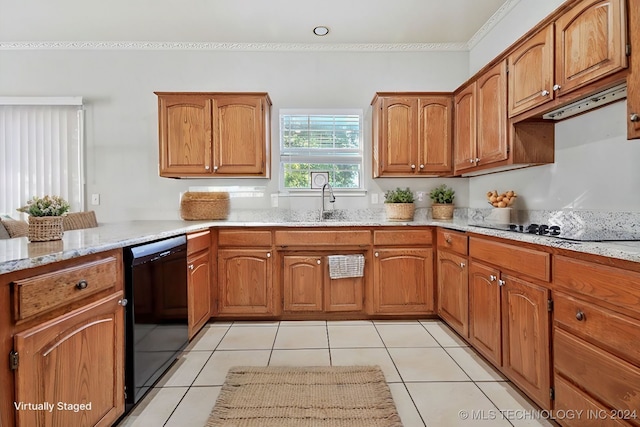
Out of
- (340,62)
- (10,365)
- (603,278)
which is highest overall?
(340,62)

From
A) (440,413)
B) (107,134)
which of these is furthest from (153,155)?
(440,413)

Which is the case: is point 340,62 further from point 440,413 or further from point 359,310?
point 440,413

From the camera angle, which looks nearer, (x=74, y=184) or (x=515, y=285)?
(x=515, y=285)

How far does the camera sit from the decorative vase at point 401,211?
3144mm

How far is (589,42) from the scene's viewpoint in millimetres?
1563

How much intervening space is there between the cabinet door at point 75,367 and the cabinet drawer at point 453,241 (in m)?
2.13

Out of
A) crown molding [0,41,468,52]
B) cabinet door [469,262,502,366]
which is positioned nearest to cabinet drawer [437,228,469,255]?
cabinet door [469,262,502,366]

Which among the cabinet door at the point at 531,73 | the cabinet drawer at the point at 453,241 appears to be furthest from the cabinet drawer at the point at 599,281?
the cabinet door at the point at 531,73

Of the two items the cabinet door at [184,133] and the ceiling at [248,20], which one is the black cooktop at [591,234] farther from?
the cabinet door at [184,133]

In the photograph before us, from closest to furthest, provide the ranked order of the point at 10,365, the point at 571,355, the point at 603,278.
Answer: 1. the point at 10,365
2. the point at 603,278
3. the point at 571,355

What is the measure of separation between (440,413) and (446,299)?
1137mm

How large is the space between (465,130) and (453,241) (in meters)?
1.06

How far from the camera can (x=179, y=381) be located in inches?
75.0

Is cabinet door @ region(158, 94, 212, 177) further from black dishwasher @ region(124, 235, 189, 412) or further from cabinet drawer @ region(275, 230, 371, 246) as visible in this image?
black dishwasher @ region(124, 235, 189, 412)
